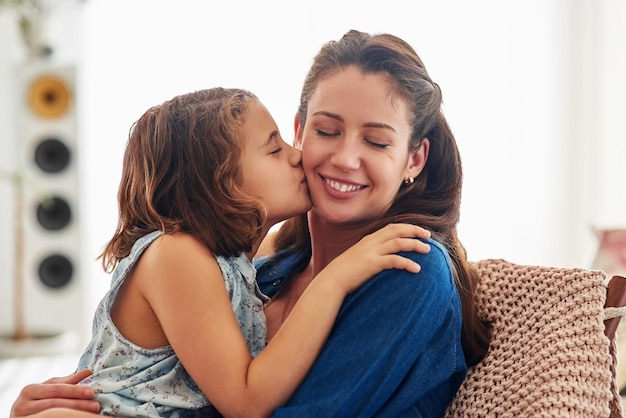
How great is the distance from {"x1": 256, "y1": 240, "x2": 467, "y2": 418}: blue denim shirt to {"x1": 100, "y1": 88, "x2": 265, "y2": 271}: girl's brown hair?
26cm

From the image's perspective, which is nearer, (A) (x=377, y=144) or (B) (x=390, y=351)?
(B) (x=390, y=351)

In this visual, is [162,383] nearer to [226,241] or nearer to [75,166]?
[226,241]

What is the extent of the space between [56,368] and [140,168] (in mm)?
3105

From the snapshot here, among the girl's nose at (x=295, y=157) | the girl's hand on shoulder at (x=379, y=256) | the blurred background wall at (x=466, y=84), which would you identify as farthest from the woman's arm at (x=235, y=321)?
the blurred background wall at (x=466, y=84)

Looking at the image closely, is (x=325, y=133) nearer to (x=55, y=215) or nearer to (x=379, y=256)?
(x=379, y=256)

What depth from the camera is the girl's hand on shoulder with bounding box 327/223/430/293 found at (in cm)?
128

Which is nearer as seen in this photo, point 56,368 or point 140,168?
point 140,168

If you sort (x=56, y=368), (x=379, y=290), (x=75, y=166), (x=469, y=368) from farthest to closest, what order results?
(x=75, y=166), (x=56, y=368), (x=469, y=368), (x=379, y=290)

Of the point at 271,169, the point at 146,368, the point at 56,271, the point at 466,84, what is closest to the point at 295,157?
the point at 271,169

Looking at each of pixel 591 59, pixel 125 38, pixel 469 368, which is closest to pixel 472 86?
pixel 591 59

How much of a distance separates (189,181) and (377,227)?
0.38 meters

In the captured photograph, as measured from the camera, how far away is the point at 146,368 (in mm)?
1401

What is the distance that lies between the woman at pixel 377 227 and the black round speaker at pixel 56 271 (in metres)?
3.02

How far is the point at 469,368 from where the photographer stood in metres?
1.40
